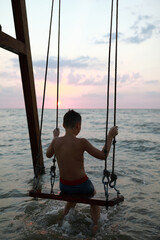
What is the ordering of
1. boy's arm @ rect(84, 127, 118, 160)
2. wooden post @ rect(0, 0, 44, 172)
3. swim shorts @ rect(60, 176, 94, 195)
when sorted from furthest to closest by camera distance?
wooden post @ rect(0, 0, 44, 172), swim shorts @ rect(60, 176, 94, 195), boy's arm @ rect(84, 127, 118, 160)

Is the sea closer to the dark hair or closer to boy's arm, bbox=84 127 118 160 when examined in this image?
boy's arm, bbox=84 127 118 160

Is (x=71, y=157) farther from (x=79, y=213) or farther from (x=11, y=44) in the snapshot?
(x=11, y=44)

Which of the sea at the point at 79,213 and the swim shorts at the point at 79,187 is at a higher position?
the swim shorts at the point at 79,187

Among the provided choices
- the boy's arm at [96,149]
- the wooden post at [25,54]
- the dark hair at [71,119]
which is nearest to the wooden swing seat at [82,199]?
the boy's arm at [96,149]

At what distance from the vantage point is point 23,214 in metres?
3.25

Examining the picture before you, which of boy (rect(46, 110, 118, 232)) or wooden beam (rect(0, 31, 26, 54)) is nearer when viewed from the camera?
boy (rect(46, 110, 118, 232))

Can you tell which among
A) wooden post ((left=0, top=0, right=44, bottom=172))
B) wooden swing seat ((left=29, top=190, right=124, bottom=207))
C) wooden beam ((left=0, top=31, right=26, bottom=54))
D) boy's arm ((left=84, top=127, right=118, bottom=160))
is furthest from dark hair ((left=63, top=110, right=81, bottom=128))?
wooden beam ((left=0, top=31, right=26, bottom=54))

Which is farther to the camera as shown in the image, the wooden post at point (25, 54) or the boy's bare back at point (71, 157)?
the wooden post at point (25, 54)

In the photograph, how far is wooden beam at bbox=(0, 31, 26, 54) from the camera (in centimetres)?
325

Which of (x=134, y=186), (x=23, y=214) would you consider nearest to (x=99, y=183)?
(x=134, y=186)

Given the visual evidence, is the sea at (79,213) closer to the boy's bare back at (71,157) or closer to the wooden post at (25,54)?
the boy's bare back at (71,157)

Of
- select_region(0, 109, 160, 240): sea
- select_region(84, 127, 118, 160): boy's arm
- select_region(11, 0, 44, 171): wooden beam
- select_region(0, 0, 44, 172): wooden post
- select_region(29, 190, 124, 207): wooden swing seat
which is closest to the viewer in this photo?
select_region(29, 190, 124, 207): wooden swing seat

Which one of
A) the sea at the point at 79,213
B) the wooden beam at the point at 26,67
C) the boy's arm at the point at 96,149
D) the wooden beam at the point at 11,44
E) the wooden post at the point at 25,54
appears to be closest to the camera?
the boy's arm at the point at 96,149

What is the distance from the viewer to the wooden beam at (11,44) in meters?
3.25
